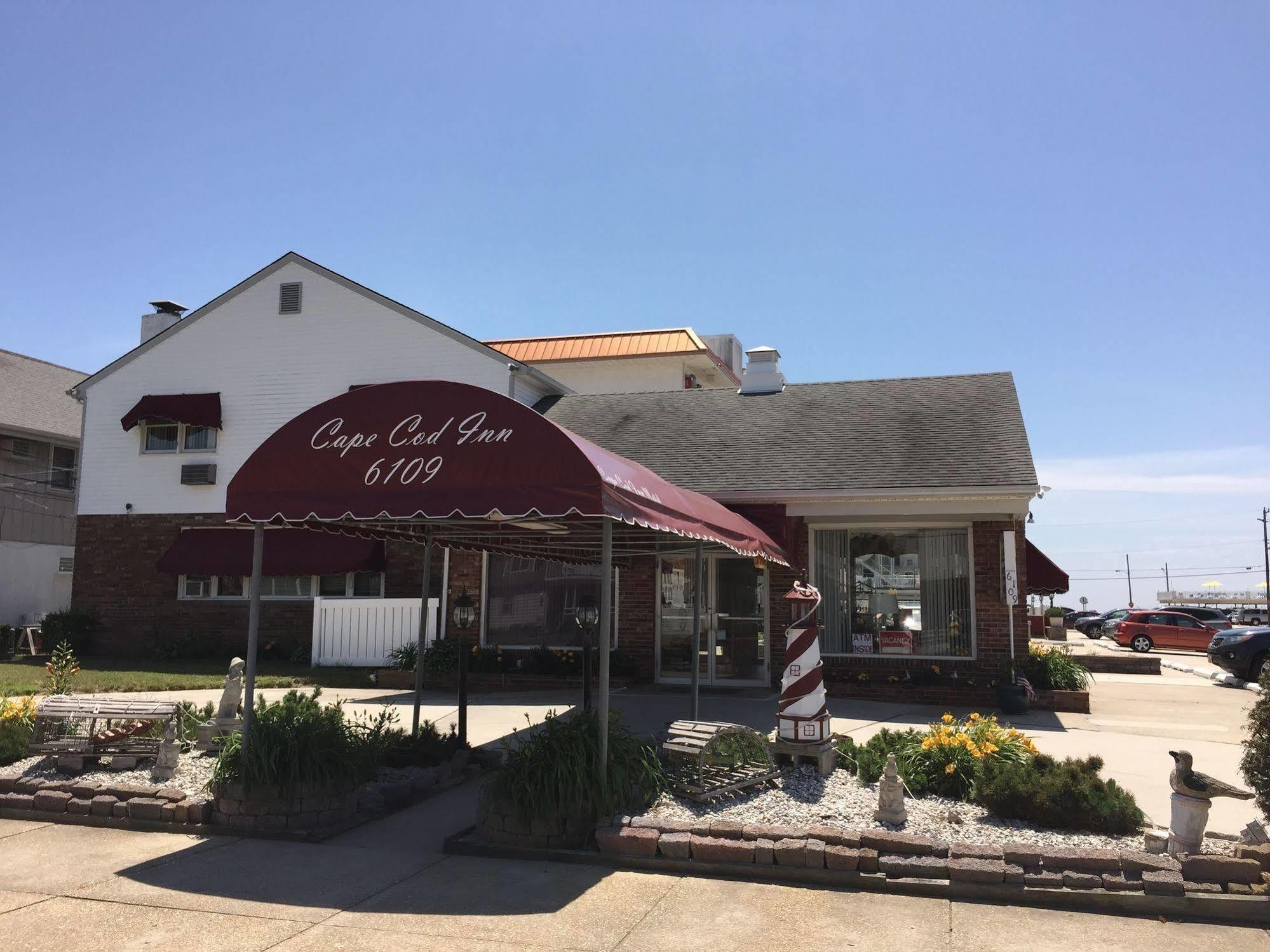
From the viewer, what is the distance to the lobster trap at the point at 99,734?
838 cm

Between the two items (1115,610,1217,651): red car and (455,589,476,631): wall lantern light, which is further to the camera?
(1115,610,1217,651): red car

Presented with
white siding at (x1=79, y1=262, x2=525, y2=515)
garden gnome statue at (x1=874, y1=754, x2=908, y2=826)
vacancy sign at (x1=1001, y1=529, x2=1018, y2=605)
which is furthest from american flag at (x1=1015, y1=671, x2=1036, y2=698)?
white siding at (x1=79, y1=262, x2=525, y2=515)

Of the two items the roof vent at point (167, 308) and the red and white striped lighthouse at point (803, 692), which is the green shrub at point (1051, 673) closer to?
the red and white striped lighthouse at point (803, 692)

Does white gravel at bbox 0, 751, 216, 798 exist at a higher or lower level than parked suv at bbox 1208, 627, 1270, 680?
lower

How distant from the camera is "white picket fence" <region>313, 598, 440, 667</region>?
1856 cm

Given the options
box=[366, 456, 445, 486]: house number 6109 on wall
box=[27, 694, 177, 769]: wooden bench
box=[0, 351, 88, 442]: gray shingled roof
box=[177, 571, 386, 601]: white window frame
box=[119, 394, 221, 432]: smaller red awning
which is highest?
box=[0, 351, 88, 442]: gray shingled roof

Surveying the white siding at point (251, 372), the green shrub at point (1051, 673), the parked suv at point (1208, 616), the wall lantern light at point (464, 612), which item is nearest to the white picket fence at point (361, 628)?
the white siding at point (251, 372)

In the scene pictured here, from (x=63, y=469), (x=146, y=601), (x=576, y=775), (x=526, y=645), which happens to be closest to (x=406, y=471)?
(x=576, y=775)

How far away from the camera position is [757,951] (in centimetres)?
502

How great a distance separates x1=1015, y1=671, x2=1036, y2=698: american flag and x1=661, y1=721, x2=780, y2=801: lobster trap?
690 centimetres

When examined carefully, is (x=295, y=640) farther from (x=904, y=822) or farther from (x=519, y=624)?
(x=904, y=822)

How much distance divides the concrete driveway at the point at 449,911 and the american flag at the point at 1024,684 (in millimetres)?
8654

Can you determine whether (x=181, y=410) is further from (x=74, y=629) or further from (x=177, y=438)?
(x=74, y=629)

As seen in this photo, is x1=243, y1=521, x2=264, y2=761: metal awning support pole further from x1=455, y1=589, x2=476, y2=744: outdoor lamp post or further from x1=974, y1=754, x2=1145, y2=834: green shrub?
x1=974, y1=754, x2=1145, y2=834: green shrub
